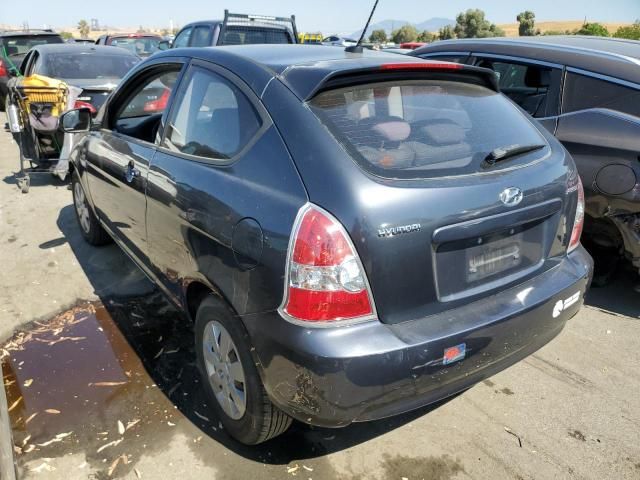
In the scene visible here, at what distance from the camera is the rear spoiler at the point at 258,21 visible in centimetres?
925

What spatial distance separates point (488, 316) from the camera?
2154 mm

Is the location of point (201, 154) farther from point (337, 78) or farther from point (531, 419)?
point (531, 419)

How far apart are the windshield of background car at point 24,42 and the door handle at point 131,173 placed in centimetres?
1192

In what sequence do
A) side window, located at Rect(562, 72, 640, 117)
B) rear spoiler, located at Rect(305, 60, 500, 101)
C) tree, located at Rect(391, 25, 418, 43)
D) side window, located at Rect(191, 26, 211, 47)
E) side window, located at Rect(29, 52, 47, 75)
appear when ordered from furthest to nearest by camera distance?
tree, located at Rect(391, 25, 418, 43) → side window, located at Rect(191, 26, 211, 47) → side window, located at Rect(29, 52, 47, 75) → side window, located at Rect(562, 72, 640, 117) → rear spoiler, located at Rect(305, 60, 500, 101)

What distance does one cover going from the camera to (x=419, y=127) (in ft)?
7.48

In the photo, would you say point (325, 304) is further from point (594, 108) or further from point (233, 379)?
point (594, 108)

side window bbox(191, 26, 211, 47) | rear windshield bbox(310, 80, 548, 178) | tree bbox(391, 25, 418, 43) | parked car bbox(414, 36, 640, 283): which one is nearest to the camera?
rear windshield bbox(310, 80, 548, 178)

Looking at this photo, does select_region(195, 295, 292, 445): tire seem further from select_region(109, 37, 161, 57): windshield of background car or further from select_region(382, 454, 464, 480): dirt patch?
select_region(109, 37, 161, 57): windshield of background car

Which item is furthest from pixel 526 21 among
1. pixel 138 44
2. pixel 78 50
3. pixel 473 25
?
pixel 78 50

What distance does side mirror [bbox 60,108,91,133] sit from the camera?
4.21m

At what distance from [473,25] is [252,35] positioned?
1424 inches

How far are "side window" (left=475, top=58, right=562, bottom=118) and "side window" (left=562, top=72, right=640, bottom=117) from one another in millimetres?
87

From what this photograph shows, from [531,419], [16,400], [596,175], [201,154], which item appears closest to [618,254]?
[596,175]

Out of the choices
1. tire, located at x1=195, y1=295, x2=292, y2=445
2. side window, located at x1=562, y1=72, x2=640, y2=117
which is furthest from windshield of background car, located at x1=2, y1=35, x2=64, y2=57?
tire, located at x1=195, y1=295, x2=292, y2=445
